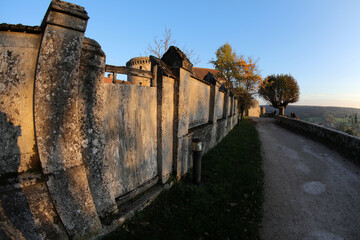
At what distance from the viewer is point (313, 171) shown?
192 inches

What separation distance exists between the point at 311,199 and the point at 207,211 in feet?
7.69

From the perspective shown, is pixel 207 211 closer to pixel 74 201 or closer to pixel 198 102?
pixel 74 201

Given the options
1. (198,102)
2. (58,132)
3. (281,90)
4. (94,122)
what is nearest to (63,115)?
(58,132)

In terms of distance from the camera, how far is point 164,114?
10.6ft

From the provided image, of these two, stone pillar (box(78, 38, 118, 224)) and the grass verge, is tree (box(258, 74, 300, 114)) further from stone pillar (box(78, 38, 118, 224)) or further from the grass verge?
stone pillar (box(78, 38, 118, 224))

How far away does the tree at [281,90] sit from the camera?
28.4 m

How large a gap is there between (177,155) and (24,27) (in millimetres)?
3072

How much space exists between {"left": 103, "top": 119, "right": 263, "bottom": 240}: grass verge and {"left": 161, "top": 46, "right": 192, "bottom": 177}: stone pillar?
0.56 m

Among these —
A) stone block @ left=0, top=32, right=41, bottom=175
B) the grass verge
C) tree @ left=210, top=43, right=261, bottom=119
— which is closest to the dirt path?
the grass verge

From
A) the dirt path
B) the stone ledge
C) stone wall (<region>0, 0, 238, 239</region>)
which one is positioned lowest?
the dirt path

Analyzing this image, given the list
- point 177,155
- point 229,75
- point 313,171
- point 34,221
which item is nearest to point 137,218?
point 34,221

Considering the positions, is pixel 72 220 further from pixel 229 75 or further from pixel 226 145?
pixel 229 75

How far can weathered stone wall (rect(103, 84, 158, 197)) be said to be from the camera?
2363mm

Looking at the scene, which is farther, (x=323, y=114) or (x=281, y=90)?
(x=323, y=114)
